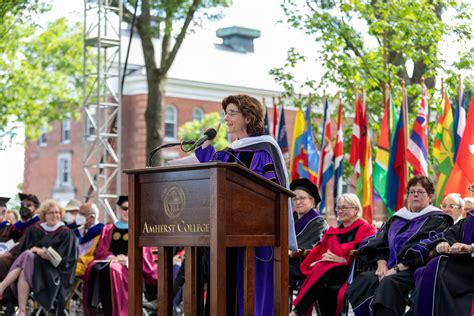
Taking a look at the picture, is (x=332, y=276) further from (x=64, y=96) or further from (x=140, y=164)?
(x=140, y=164)

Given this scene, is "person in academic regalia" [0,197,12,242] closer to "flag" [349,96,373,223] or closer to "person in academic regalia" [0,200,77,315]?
"person in academic regalia" [0,200,77,315]

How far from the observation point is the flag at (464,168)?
1233 cm

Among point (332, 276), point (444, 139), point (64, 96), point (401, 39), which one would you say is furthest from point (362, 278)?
point (64, 96)

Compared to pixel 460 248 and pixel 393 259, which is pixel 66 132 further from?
pixel 460 248

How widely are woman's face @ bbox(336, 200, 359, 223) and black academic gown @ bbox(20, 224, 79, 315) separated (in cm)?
370

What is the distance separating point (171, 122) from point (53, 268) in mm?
32651

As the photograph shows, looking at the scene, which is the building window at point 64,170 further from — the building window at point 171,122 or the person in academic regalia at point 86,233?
the person in academic regalia at point 86,233

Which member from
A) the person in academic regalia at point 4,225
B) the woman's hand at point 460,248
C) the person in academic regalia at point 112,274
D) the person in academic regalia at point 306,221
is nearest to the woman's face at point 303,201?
the person in academic regalia at point 306,221

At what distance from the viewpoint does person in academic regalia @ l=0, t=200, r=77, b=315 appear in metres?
11.3

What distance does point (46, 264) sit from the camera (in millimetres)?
11453

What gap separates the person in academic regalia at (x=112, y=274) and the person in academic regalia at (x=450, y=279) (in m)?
4.52

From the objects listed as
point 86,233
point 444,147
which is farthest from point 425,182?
point 86,233

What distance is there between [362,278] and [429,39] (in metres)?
9.93

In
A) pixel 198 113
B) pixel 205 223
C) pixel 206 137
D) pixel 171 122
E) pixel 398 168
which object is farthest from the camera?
pixel 198 113
